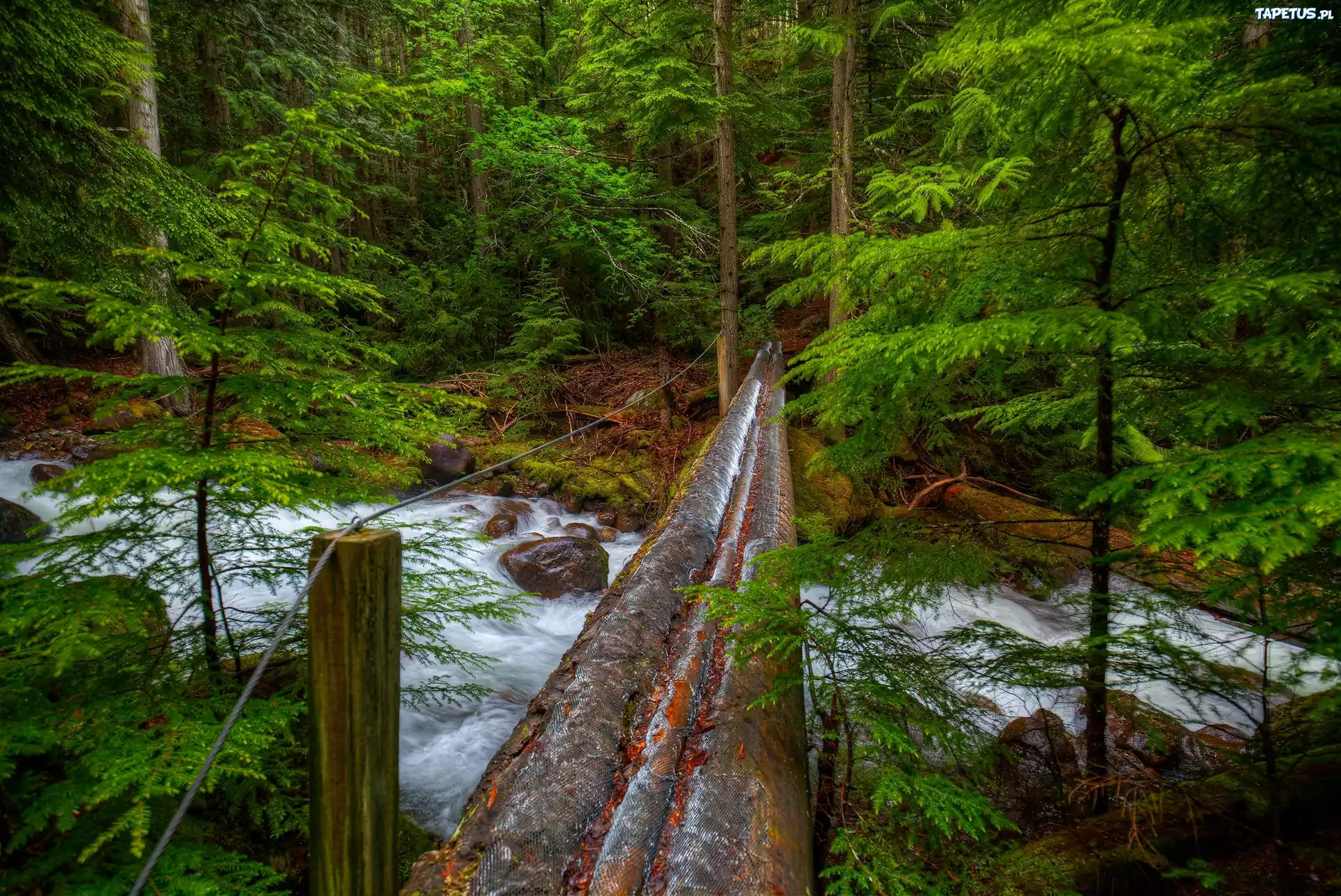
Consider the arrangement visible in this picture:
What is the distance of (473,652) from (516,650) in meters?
0.42

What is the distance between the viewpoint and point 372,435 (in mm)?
2510

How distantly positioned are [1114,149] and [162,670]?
406 cm

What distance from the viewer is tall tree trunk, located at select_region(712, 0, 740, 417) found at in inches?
299

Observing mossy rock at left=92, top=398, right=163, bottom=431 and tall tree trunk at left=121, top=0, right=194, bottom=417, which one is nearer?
tall tree trunk at left=121, top=0, right=194, bottom=417

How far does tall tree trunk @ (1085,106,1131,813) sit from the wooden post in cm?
219

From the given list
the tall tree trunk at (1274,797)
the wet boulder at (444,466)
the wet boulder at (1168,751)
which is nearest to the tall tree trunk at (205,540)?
the tall tree trunk at (1274,797)

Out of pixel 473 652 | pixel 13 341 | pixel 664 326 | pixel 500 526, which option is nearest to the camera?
pixel 473 652

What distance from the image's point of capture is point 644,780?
2072 millimetres

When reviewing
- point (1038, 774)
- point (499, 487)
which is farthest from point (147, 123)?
point (1038, 774)

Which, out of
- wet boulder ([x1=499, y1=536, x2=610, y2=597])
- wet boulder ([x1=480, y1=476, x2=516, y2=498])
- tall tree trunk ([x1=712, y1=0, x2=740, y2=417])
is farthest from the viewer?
wet boulder ([x1=480, y1=476, x2=516, y2=498])

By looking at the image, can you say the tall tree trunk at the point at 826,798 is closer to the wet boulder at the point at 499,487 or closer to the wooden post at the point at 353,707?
the wooden post at the point at 353,707

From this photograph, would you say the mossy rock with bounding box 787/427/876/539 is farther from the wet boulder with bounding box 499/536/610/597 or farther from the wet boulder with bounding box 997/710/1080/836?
the wet boulder with bounding box 997/710/1080/836

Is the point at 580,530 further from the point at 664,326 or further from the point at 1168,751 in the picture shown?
the point at 664,326

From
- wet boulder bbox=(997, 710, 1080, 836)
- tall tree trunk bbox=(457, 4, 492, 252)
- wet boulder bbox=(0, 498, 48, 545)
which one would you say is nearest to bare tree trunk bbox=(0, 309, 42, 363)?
wet boulder bbox=(0, 498, 48, 545)
